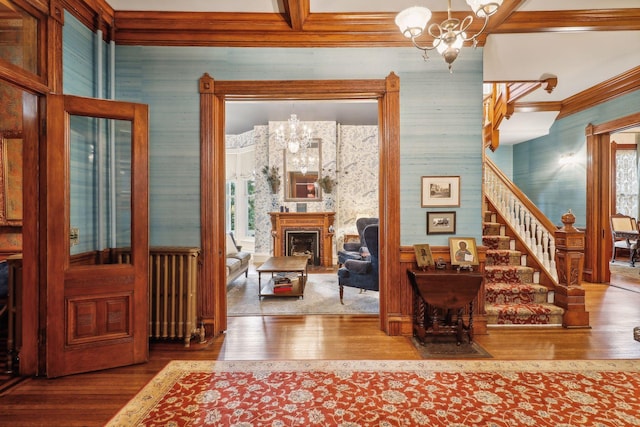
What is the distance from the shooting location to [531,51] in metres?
3.61

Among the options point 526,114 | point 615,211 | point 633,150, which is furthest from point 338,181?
point 633,150

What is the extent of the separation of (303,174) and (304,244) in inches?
64.1

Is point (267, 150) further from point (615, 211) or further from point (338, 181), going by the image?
point (615, 211)

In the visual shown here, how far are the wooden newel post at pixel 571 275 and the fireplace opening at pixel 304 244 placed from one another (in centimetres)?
447

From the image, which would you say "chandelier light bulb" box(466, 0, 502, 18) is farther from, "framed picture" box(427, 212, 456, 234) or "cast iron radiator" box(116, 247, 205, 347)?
"cast iron radiator" box(116, 247, 205, 347)

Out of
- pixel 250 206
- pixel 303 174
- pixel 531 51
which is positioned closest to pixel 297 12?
pixel 531 51

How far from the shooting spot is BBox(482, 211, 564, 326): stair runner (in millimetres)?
3217

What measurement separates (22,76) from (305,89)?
2.19 meters

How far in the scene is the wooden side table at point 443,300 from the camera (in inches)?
107

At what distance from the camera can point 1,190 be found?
3.32m

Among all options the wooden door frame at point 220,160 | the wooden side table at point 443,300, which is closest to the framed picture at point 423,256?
the wooden side table at point 443,300

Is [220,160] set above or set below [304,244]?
above

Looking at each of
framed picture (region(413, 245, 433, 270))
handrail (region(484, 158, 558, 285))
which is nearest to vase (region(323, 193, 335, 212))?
handrail (region(484, 158, 558, 285))

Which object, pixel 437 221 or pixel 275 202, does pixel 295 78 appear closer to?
pixel 437 221
